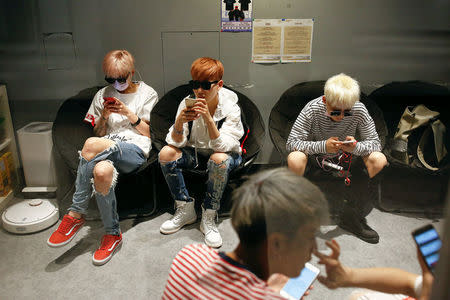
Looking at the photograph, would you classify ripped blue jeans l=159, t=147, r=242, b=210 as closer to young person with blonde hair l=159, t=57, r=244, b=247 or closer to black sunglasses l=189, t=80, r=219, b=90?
young person with blonde hair l=159, t=57, r=244, b=247

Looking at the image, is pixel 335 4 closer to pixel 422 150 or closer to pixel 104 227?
pixel 422 150

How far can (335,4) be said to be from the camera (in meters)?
2.71

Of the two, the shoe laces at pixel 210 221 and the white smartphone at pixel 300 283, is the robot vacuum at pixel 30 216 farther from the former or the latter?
the white smartphone at pixel 300 283

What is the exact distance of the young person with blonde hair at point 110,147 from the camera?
219 centimetres

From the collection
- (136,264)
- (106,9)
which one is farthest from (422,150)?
(106,9)

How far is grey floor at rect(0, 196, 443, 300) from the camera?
1.84 meters

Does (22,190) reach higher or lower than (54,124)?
lower

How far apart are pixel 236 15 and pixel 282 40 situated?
0.38m

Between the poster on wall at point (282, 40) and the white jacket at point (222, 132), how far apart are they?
2.29ft

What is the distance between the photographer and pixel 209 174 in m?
2.32

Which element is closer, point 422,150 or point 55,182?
point 422,150

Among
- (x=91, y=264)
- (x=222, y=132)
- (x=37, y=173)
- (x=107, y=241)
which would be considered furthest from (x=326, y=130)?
(x=37, y=173)

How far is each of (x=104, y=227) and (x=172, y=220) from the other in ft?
1.33

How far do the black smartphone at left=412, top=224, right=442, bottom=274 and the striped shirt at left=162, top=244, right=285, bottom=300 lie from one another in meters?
0.31
